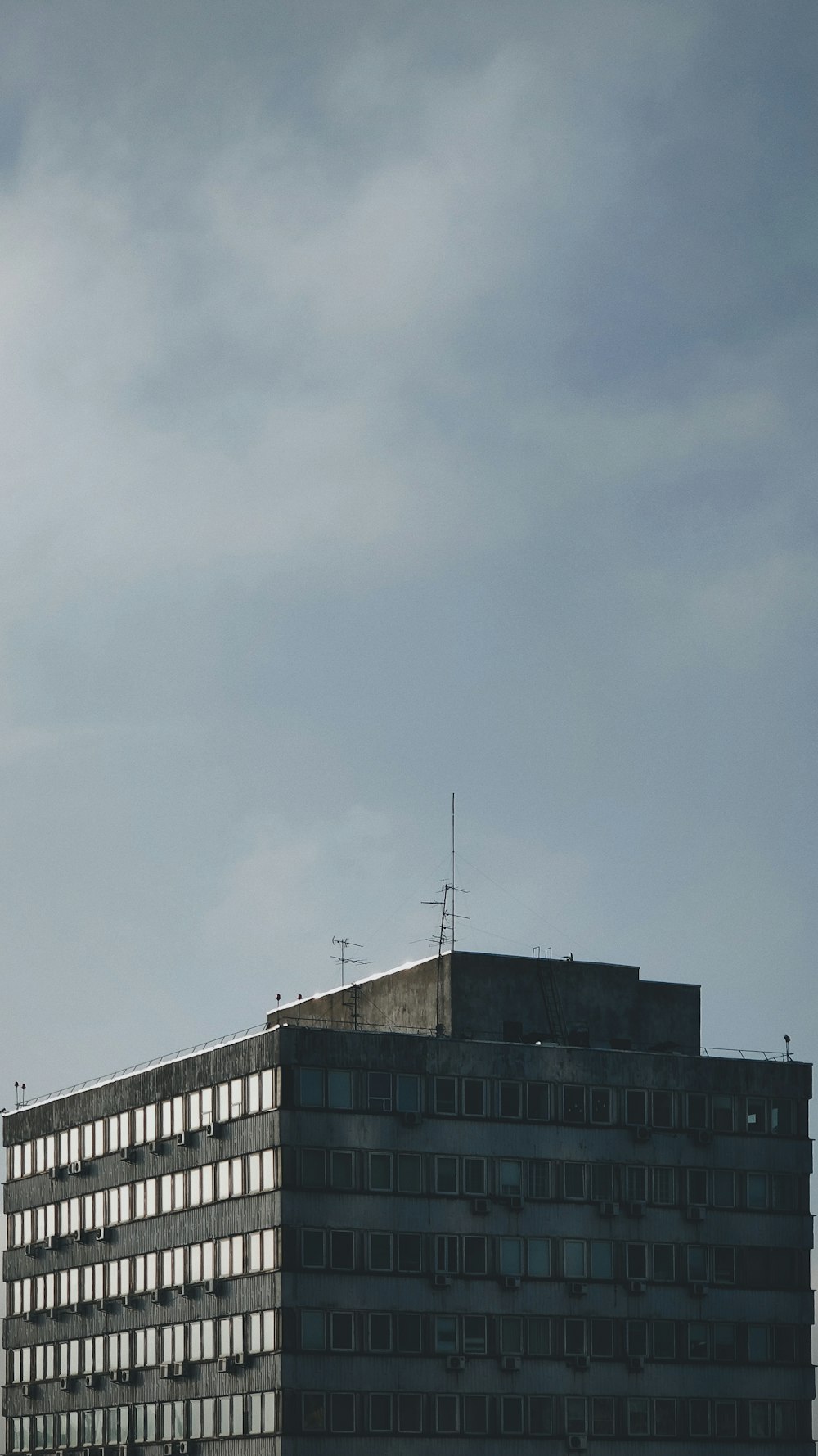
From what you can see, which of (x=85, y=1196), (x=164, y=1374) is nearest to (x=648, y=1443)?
(x=164, y=1374)

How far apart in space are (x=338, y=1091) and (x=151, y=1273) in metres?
21.0

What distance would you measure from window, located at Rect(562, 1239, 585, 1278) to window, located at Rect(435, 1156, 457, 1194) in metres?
8.03

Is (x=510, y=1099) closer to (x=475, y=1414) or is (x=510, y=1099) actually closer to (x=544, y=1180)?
(x=544, y=1180)

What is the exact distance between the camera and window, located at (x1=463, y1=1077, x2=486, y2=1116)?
15462 centimetres

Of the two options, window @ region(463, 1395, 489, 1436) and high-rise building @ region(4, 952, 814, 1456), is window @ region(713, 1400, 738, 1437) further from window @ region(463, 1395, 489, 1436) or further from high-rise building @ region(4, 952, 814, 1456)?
window @ region(463, 1395, 489, 1436)

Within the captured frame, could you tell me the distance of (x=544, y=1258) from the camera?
15512cm

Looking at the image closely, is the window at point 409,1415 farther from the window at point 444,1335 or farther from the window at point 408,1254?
the window at point 408,1254

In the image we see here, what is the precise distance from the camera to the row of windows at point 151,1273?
497 feet

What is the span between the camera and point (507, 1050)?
15638cm

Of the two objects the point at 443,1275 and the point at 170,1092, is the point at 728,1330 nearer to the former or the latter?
the point at 443,1275

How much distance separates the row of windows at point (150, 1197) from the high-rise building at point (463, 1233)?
10.0 inches

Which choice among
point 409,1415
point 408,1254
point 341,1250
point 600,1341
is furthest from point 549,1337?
point 341,1250

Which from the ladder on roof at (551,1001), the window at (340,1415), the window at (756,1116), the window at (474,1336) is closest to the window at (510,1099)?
the ladder on roof at (551,1001)

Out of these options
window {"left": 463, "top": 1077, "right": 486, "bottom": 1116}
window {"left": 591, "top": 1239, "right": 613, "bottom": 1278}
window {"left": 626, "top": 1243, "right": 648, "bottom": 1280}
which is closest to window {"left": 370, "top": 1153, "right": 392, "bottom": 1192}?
window {"left": 463, "top": 1077, "right": 486, "bottom": 1116}
